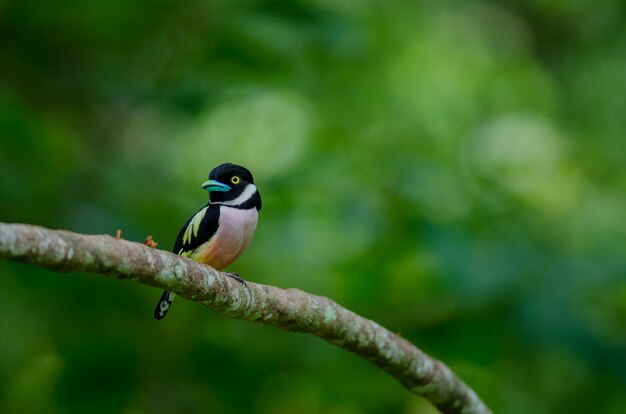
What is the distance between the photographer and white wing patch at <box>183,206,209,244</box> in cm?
445

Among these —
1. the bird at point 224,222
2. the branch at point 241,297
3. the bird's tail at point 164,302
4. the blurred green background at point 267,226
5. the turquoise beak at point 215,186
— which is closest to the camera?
the branch at point 241,297

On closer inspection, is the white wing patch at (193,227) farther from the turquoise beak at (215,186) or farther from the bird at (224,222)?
the turquoise beak at (215,186)

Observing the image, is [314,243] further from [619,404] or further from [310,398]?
[619,404]

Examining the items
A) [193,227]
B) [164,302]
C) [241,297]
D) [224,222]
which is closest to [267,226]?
[164,302]

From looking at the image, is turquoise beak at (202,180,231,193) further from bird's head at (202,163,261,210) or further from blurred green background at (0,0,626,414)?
blurred green background at (0,0,626,414)

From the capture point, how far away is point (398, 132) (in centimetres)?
933

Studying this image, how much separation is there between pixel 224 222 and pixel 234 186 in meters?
0.19

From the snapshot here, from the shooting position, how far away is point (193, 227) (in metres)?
4.47

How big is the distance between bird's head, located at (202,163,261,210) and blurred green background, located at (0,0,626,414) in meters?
1.89

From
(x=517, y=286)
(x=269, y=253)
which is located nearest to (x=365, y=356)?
(x=517, y=286)

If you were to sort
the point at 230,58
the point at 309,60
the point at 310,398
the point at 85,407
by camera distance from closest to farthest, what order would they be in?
the point at 85,407 < the point at 230,58 < the point at 310,398 < the point at 309,60

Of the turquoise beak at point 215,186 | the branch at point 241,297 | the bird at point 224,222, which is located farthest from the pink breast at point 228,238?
the branch at point 241,297

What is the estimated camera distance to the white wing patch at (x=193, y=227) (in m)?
4.45

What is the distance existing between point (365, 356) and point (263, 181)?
3012 millimetres
